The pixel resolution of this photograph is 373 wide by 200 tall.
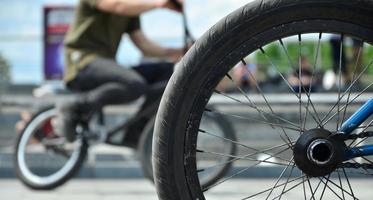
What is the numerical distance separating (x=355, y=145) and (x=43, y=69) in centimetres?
721

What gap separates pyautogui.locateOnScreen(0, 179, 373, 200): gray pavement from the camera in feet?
18.1

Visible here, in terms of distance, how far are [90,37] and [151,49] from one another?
1.80 ft

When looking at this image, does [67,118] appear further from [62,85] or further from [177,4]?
[62,85]

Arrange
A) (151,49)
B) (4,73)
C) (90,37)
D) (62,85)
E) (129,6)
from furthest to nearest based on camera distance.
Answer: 1. (4,73)
2. (62,85)
3. (151,49)
4. (90,37)
5. (129,6)

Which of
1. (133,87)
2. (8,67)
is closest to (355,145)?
(133,87)

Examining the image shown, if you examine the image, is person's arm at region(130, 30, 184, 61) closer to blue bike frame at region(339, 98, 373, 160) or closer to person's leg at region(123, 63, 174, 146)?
person's leg at region(123, 63, 174, 146)

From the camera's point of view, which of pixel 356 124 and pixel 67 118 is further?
pixel 67 118

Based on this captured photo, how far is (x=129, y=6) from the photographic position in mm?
5703

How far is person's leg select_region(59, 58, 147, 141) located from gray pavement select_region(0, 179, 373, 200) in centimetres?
49

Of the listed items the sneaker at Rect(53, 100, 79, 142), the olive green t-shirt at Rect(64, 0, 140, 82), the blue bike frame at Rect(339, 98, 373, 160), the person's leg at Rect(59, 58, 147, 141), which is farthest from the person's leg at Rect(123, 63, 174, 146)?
the blue bike frame at Rect(339, 98, 373, 160)

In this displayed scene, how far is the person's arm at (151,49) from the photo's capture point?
6091mm

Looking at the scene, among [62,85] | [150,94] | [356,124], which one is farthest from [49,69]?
[356,124]

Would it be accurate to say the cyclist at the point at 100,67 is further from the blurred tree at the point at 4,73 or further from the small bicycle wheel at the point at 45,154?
the blurred tree at the point at 4,73

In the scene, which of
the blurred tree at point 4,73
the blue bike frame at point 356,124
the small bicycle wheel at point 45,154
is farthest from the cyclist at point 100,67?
the blurred tree at point 4,73
